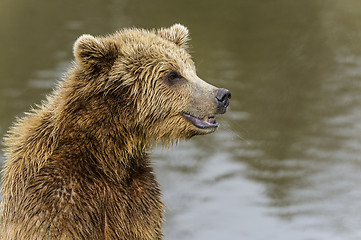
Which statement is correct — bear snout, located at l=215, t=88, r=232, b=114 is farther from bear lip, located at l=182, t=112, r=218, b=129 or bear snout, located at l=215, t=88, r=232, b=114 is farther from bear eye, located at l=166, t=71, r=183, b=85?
bear eye, located at l=166, t=71, r=183, b=85

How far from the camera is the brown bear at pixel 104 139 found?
427 centimetres

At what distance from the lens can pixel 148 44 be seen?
471 cm

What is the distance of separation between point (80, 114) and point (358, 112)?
785 cm

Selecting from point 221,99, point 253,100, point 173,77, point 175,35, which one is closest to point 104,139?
point 173,77

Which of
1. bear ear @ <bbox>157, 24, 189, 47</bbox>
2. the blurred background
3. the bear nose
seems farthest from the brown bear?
the blurred background

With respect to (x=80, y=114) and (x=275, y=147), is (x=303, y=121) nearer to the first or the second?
(x=275, y=147)

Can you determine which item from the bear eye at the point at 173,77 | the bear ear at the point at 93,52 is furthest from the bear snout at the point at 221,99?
the bear ear at the point at 93,52

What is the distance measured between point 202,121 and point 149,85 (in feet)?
1.50

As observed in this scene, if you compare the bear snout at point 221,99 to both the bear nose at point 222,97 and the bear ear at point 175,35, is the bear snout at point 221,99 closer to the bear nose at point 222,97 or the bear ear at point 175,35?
the bear nose at point 222,97

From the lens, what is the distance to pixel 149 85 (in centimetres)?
461

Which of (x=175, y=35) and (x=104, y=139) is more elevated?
(x=175, y=35)

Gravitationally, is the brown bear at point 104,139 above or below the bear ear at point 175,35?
below

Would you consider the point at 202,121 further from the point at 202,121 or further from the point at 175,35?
the point at 175,35

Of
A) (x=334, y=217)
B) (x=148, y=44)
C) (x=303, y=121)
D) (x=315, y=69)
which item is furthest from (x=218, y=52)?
(x=148, y=44)
